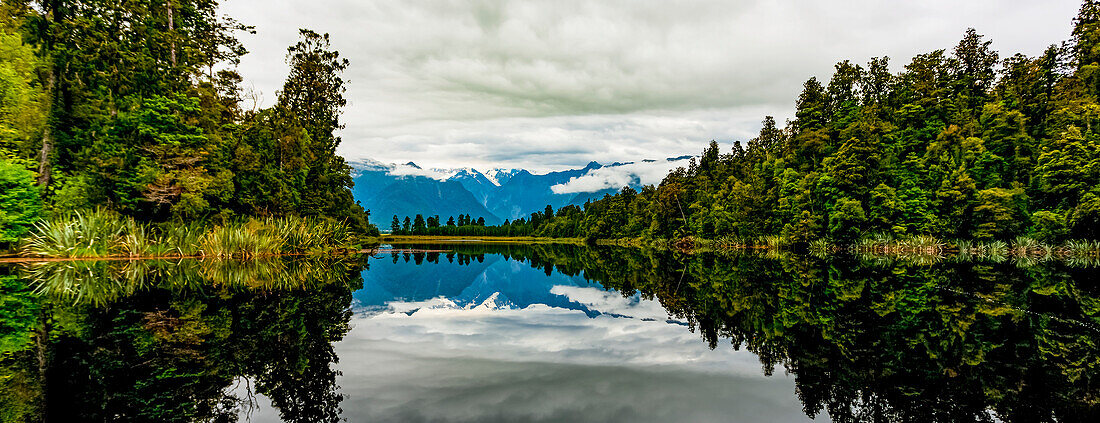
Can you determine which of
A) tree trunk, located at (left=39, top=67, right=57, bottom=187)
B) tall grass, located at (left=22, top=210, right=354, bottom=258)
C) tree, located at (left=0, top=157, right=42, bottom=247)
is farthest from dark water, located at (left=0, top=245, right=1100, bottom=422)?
tree trunk, located at (left=39, top=67, right=57, bottom=187)

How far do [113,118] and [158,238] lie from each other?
7474 millimetres

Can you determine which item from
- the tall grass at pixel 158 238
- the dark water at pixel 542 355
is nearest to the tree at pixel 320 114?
the tall grass at pixel 158 238

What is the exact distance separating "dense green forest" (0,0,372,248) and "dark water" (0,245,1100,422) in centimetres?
1201

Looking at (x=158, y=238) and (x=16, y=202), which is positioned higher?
(x=16, y=202)

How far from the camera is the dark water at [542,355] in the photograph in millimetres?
6457

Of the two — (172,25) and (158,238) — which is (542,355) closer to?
(158,238)

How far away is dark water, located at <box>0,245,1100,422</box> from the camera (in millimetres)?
6457

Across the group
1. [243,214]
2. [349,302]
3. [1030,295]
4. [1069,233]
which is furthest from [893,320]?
[1069,233]

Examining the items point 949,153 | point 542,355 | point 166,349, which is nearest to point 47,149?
point 166,349

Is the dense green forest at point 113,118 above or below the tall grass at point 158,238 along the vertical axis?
above

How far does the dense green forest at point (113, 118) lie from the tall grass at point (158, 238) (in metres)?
1.28

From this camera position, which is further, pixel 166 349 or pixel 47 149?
pixel 47 149

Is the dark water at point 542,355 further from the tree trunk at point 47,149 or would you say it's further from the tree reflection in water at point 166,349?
the tree trunk at point 47,149

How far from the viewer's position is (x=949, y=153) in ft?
159
